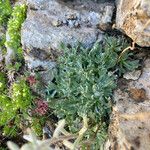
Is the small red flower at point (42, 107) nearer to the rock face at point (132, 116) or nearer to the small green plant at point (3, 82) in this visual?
the small green plant at point (3, 82)

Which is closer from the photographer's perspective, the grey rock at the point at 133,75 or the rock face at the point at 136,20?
the rock face at the point at 136,20

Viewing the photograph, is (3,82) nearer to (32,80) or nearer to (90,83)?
(32,80)

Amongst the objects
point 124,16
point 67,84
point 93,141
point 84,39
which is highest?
point 124,16

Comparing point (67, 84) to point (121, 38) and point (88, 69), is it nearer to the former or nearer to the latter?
point (88, 69)

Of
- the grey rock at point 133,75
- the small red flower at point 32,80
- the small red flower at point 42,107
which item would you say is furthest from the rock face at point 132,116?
the small red flower at point 32,80

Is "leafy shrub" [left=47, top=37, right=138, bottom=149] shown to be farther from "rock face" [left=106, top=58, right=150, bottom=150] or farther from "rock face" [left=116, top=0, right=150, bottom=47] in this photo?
"rock face" [left=116, top=0, right=150, bottom=47]

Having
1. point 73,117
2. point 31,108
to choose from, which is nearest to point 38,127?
point 31,108
